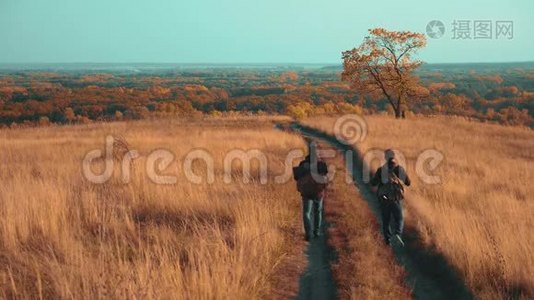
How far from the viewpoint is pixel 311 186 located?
915cm

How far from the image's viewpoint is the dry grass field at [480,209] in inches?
260

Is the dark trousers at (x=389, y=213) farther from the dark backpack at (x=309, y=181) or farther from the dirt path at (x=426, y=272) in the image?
the dark backpack at (x=309, y=181)

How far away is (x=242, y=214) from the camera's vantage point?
29.0 feet

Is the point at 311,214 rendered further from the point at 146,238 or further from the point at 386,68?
the point at 386,68

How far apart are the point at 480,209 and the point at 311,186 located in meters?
3.93

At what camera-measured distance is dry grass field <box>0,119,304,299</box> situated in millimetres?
5359

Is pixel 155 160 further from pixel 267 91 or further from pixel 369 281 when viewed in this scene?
pixel 267 91

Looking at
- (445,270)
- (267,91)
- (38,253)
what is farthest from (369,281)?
(267,91)

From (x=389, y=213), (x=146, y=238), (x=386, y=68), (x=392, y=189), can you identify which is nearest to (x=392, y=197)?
(x=392, y=189)

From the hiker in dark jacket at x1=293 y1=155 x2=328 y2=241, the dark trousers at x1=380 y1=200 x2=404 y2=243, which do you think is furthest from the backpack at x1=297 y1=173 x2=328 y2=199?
the dark trousers at x1=380 y1=200 x2=404 y2=243

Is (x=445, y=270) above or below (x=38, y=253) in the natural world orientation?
below

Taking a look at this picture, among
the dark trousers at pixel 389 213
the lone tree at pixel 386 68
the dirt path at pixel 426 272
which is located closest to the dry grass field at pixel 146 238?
the dirt path at pixel 426 272

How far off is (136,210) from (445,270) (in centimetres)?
551

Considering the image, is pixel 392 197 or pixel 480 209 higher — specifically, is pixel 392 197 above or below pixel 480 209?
above
